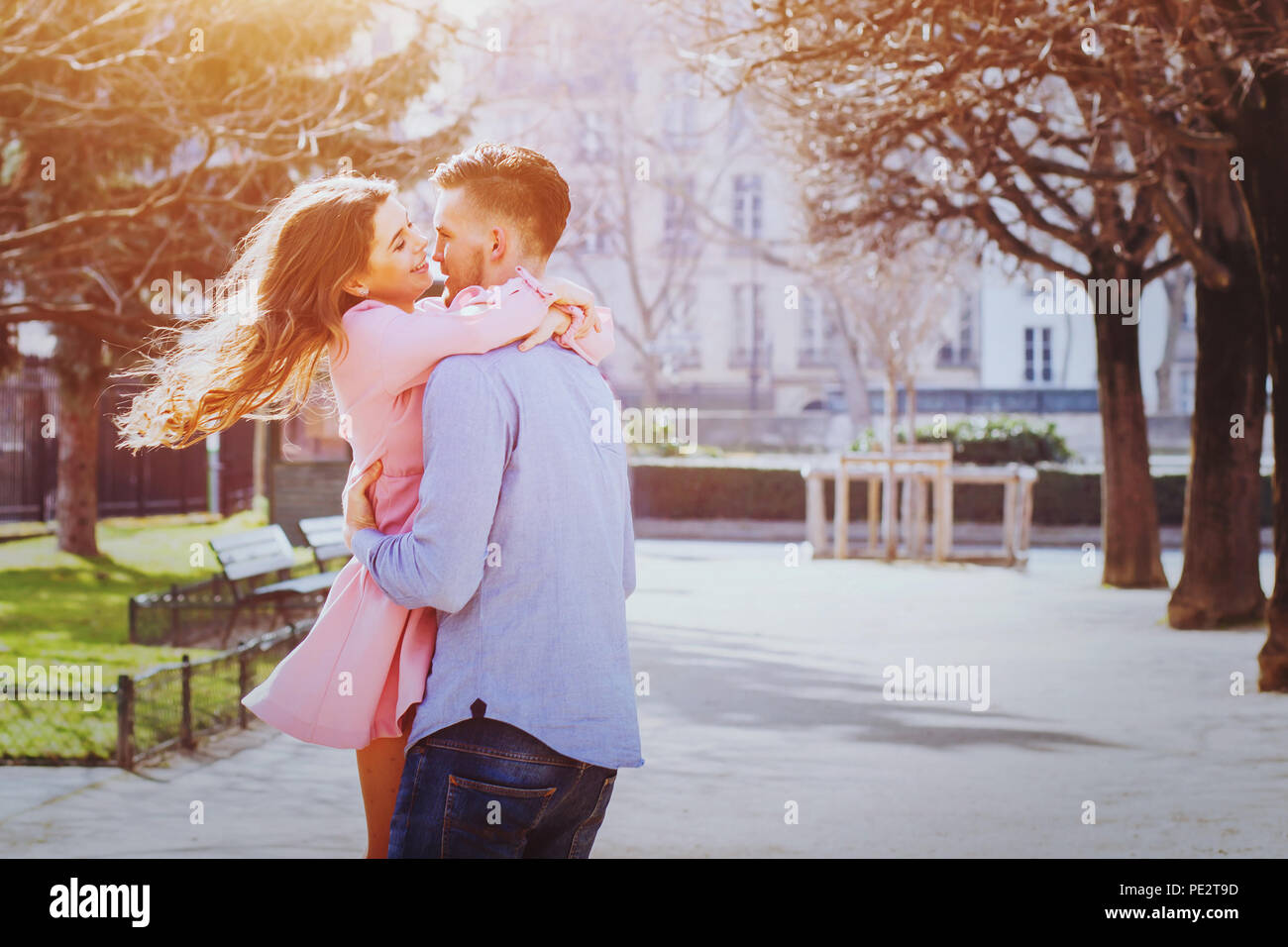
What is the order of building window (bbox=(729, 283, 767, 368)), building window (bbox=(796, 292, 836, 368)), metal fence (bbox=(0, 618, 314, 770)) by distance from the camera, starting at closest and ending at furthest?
metal fence (bbox=(0, 618, 314, 770)), building window (bbox=(796, 292, 836, 368)), building window (bbox=(729, 283, 767, 368))

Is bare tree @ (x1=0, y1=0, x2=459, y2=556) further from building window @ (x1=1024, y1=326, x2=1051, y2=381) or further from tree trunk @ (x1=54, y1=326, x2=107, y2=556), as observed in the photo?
building window @ (x1=1024, y1=326, x2=1051, y2=381)

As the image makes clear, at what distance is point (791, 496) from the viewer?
2403 cm

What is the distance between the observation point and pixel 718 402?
54.0m

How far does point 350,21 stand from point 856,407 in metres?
28.9

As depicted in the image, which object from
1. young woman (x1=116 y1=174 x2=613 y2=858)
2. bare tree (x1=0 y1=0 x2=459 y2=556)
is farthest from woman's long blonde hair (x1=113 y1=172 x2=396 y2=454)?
bare tree (x1=0 y1=0 x2=459 y2=556)

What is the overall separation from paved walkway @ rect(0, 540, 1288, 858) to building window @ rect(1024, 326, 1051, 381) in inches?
1603

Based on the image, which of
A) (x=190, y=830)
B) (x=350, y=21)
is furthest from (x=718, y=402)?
(x=190, y=830)

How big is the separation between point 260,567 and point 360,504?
30.8ft

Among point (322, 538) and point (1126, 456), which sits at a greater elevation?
point (1126, 456)

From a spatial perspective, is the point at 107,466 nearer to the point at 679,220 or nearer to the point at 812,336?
the point at 679,220

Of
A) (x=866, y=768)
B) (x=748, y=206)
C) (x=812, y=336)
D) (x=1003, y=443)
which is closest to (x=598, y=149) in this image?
(x=748, y=206)

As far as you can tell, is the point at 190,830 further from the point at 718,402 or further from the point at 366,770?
the point at 718,402

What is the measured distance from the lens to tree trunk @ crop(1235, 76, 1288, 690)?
881 centimetres

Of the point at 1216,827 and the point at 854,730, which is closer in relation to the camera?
the point at 1216,827
